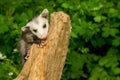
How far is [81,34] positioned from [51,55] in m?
2.73

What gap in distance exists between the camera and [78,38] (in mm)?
8023

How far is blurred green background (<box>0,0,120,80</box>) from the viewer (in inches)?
302

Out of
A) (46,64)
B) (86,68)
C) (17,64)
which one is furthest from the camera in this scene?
(86,68)

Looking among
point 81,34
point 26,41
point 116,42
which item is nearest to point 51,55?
point 26,41

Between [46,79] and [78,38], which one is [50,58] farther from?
[78,38]

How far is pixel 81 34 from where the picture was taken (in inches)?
299

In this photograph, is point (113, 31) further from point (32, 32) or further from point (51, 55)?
point (51, 55)

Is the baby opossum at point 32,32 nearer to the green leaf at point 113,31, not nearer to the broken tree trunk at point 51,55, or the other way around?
the broken tree trunk at point 51,55

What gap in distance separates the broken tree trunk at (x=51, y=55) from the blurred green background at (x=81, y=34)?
2.35 meters

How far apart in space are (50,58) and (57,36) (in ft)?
0.71

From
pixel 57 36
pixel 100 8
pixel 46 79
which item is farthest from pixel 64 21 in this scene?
pixel 100 8

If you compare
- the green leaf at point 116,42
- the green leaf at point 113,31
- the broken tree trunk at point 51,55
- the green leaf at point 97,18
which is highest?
the broken tree trunk at point 51,55

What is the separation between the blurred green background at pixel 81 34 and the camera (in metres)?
7.66

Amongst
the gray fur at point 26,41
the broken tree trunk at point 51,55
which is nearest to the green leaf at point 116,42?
the gray fur at point 26,41
